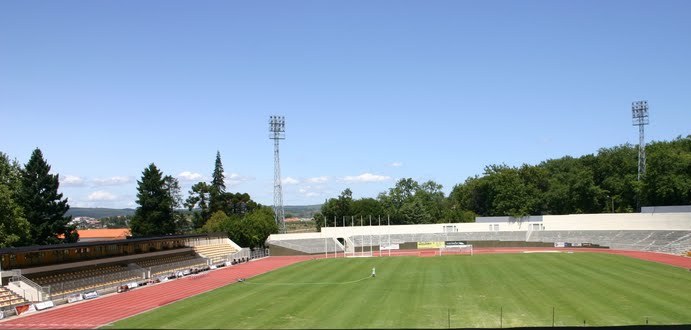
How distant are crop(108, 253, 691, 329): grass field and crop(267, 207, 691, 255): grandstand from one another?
21.7 m

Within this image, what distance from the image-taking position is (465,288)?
36594 mm

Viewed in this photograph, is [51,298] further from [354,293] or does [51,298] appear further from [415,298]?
[415,298]

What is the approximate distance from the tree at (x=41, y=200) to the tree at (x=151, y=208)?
1607cm

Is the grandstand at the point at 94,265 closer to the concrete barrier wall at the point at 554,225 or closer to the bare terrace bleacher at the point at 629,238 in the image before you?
the concrete barrier wall at the point at 554,225

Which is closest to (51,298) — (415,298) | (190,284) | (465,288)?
(190,284)

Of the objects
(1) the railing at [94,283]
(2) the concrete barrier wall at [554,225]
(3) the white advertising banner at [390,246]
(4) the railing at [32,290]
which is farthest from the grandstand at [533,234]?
(4) the railing at [32,290]

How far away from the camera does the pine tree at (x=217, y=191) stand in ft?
366

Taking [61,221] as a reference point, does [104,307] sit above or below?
below

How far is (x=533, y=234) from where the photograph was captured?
276 ft

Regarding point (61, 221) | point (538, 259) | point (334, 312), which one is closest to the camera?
point (334, 312)

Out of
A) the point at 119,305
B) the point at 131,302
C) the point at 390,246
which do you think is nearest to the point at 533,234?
the point at 390,246

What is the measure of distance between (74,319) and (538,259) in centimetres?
4420

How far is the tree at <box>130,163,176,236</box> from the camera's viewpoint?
268 ft

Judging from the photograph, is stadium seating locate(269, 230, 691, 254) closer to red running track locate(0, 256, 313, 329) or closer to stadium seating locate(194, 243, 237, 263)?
stadium seating locate(194, 243, 237, 263)
